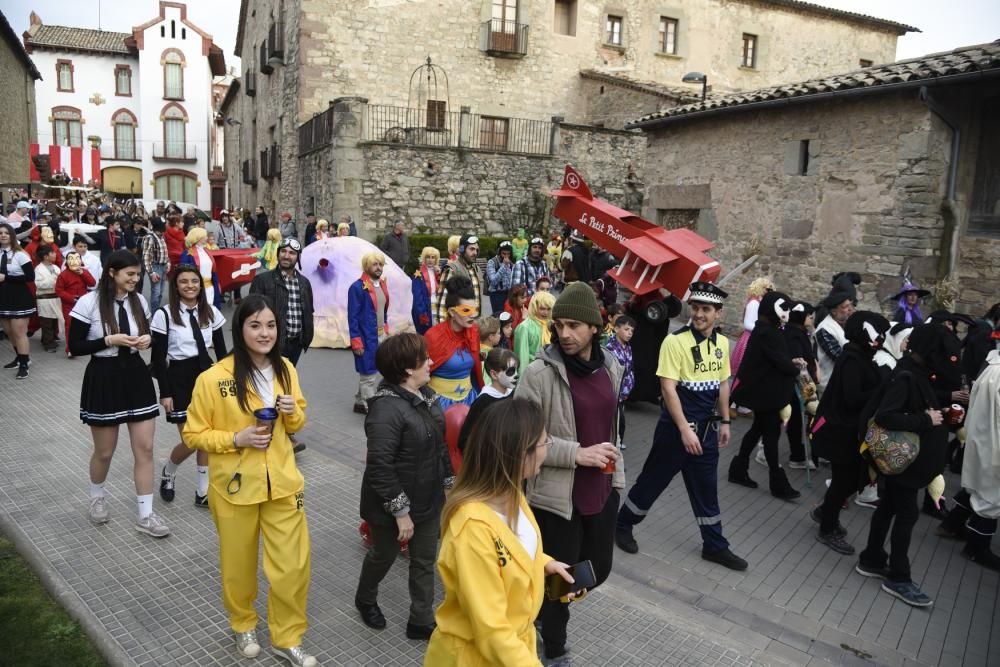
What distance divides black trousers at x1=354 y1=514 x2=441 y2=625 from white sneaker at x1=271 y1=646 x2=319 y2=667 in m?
0.52

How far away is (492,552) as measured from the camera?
2166mm

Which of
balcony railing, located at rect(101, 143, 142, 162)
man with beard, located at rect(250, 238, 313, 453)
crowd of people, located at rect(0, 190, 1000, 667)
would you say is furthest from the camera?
balcony railing, located at rect(101, 143, 142, 162)

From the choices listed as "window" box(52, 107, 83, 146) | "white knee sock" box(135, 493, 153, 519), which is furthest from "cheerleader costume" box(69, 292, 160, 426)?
"window" box(52, 107, 83, 146)

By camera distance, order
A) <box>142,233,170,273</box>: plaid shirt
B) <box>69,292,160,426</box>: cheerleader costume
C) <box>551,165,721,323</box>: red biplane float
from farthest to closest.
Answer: <box>142,233,170,273</box>: plaid shirt < <box>551,165,721,323</box>: red biplane float < <box>69,292,160,426</box>: cheerleader costume

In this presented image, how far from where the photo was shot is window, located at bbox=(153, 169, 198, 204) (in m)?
49.0

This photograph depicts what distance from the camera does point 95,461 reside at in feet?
16.2

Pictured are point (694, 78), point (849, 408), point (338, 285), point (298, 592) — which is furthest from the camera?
point (694, 78)

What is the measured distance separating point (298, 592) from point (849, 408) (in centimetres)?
419

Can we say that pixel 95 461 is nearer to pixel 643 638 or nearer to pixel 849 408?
pixel 643 638

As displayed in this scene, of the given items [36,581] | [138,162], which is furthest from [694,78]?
[138,162]

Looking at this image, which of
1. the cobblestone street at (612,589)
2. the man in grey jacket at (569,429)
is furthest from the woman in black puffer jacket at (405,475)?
the man in grey jacket at (569,429)

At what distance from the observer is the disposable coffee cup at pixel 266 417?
324cm

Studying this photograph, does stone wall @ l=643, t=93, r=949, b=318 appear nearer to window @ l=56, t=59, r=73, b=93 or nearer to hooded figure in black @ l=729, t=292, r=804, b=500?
hooded figure in black @ l=729, t=292, r=804, b=500

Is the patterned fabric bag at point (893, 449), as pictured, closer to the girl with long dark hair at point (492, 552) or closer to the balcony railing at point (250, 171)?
the girl with long dark hair at point (492, 552)
